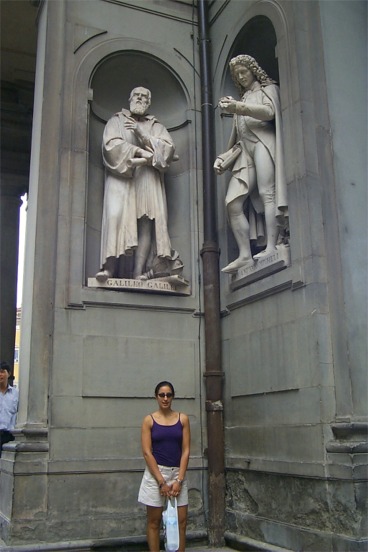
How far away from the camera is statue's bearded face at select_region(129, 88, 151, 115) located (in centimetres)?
798

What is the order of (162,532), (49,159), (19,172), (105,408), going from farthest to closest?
(19,172) < (49,159) < (105,408) < (162,532)

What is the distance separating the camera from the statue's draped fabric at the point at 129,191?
7.45m

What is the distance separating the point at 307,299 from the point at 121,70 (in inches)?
177

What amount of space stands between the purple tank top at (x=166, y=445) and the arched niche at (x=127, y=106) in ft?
8.84

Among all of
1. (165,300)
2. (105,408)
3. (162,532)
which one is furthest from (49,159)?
(162,532)

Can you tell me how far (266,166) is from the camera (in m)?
6.89

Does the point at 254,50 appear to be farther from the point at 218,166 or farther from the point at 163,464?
the point at 163,464

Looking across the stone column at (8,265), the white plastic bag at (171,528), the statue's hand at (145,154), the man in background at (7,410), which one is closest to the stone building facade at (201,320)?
the statue's hand at (145,154)

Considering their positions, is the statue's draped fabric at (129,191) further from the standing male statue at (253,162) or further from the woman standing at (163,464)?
the woman standing at (163,464)

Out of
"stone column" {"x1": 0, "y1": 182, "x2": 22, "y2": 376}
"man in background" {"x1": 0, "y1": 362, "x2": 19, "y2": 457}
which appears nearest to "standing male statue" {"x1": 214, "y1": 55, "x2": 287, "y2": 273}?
"man in background" {"x1": 0, "y1": 362, "x2": 19, "y2": 457}

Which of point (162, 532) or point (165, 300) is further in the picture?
point (165, 300)

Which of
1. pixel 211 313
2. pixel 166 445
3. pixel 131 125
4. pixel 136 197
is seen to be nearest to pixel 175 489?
pixel 166 445

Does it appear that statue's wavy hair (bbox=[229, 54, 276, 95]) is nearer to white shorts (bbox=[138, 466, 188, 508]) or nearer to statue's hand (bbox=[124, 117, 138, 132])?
statue's hand (bbox=[124, 117, 138, 132])

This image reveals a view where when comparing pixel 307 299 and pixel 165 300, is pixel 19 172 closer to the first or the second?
pixel 165 300
